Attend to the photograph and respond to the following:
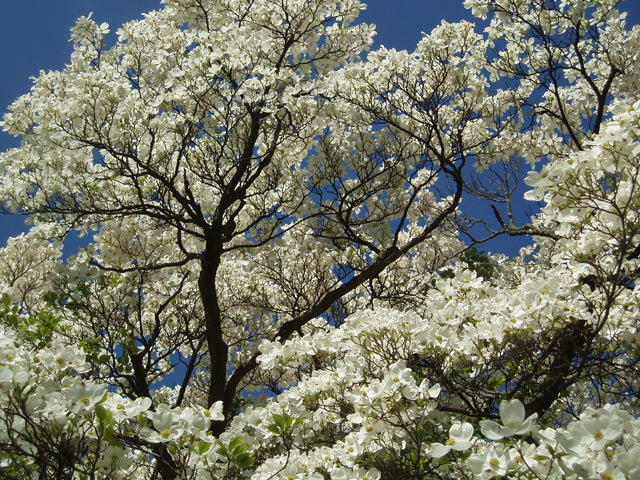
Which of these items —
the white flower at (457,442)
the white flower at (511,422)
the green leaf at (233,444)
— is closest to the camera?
the white flower at (511,422)

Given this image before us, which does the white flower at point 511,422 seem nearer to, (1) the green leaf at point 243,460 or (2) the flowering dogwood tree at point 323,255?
(2) the flowering dogwood tree at point 323,255

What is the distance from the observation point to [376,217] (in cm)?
729

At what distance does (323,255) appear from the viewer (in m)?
8.97

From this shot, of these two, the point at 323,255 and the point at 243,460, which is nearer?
the point at 243,460

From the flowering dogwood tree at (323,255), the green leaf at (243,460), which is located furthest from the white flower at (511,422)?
the green leaf at (243,460)

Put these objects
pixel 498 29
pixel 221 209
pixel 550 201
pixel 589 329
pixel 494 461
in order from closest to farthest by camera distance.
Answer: pixel 494 461
pixel 550 201
pixel 589 329
pixel 221 209
pixel 498 29

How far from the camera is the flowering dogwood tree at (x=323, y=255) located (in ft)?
7.93

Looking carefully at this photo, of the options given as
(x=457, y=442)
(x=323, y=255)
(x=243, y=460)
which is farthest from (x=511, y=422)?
(x=323, y=255)

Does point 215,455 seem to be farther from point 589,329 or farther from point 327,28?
point 327,28

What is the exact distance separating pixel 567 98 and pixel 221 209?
17.3 feet

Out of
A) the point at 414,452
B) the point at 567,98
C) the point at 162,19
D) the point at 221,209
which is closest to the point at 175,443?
the point at 414,452

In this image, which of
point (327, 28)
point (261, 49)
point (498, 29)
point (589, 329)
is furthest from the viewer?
point (327, 28)

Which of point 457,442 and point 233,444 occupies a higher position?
point 233,444

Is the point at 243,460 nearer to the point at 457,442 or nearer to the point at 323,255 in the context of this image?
the point at 457,442
